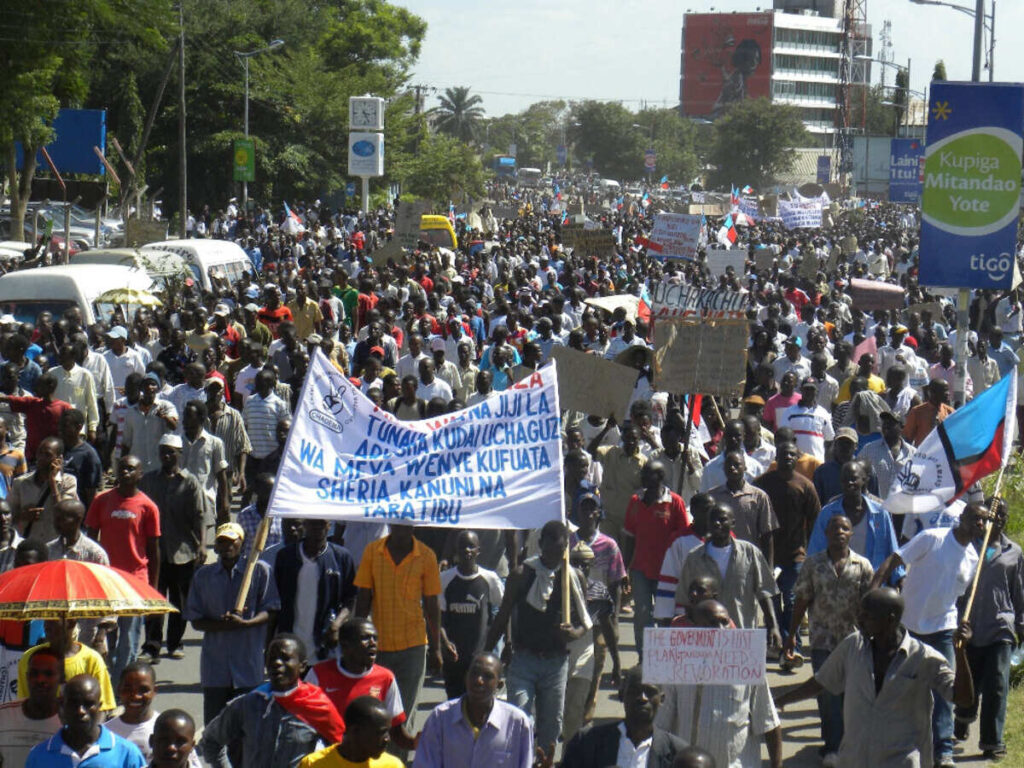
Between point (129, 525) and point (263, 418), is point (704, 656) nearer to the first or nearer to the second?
point (129, 525)

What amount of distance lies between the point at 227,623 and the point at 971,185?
7.59m

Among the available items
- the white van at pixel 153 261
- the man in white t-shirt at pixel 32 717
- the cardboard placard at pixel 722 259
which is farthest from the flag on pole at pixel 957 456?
the cardboard placard at pixel 722 259

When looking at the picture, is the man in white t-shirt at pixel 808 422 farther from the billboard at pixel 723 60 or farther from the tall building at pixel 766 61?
the tall building at pixel 766 61

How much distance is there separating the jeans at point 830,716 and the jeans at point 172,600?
11.9 ft

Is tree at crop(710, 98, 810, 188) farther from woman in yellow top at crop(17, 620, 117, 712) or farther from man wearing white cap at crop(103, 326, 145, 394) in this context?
woman in yellow top at crop(17, 620, 117, 712)

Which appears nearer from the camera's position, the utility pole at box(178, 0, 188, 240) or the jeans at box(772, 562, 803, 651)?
the jeans at box(772, 562, 803, 651)

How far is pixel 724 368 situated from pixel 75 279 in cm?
899

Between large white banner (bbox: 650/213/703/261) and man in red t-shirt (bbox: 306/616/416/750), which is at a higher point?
large white banner (bbox: 650/213/703/261)

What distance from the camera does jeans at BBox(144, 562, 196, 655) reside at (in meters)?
9.83

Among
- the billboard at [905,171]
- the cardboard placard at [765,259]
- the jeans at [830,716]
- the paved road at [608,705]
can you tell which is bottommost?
the paved road at [608,705]

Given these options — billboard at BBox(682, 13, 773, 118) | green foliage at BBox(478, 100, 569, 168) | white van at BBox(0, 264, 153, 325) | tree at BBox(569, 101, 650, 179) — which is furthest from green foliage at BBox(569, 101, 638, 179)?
white van at BBox(0, 264, 153, 325)

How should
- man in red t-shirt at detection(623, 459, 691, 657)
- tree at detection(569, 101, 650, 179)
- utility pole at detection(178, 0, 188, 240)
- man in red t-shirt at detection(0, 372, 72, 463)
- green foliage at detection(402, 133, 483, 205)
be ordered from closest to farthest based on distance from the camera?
man in red t-shirt at detection(623, 459, 691, 657) < man in red t-shirt at detection(0, 372, 72, 463) < utility pole at detection(178, 0, 188, 240) < green foliage at detection(402, 133, 483, 205) < tree at detection(569, 101, 650, 179)

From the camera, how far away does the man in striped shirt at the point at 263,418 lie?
12.3 metres

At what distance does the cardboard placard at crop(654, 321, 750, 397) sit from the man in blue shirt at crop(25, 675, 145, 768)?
661 centimetres
